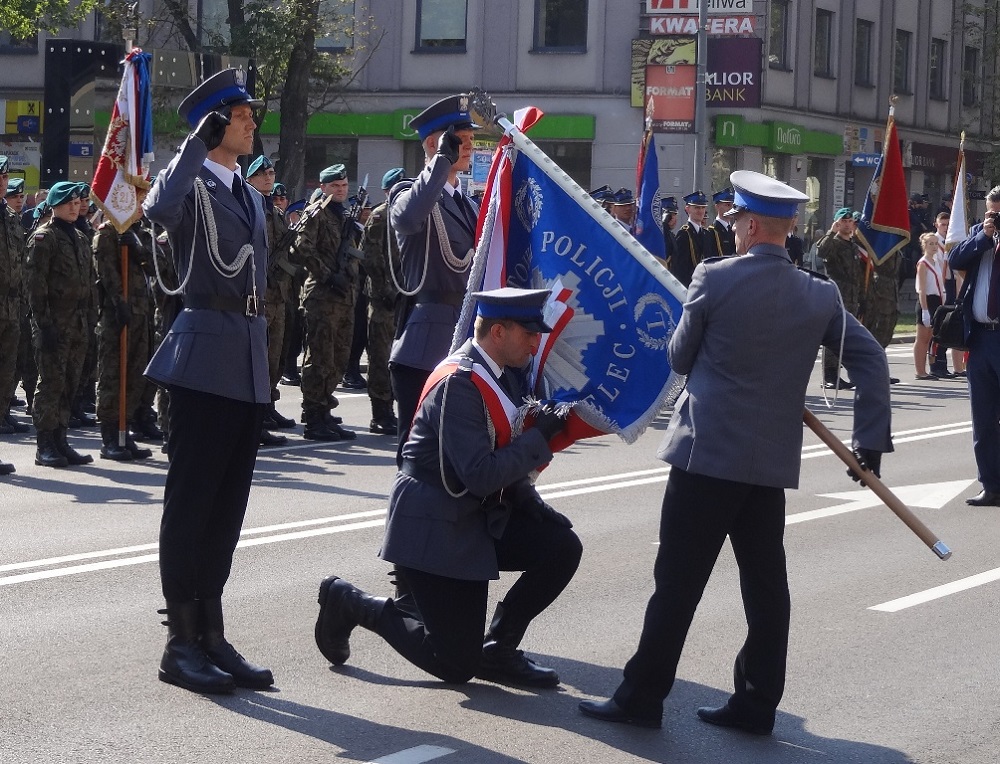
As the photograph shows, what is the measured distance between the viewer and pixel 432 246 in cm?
738

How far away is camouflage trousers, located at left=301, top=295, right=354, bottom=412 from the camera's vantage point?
45.7 feet

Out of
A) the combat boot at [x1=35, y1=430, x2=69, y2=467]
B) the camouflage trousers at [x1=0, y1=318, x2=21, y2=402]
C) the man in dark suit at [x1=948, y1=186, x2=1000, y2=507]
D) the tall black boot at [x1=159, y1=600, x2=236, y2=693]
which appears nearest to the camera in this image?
the tall black boot at [x1=159, y1=600, x2=236, y2=693]

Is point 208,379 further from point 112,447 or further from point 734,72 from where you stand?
point 734,72

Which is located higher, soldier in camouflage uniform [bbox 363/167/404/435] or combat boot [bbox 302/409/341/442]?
soldier in camouflage uniform [bbox 363/167/404/435]

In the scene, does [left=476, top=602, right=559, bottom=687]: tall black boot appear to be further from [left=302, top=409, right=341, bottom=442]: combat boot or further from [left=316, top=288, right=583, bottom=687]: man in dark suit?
[left=302, top=409, right=341, bottom=442]: combat boot

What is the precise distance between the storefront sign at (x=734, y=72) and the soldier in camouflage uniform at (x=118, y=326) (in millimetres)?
25386

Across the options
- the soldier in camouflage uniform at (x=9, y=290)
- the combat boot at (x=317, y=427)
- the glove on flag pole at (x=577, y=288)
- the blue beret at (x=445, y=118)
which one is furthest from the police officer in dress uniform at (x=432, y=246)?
the combat boot at (x=317, y=427)

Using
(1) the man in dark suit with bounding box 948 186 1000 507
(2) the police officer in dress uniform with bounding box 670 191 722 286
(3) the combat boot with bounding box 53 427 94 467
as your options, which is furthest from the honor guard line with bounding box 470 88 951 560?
(2) the police officer in dress uniform with bounding box 670 191 722 286

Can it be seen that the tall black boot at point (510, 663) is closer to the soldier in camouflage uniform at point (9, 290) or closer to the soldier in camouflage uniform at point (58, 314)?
the soldier in camouflage uniform at point (58, 314)

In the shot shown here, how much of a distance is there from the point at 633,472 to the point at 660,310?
19.7 ft

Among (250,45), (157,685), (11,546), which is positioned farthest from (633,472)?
(250,45)

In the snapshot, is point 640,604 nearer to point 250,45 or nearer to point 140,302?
point 140,302

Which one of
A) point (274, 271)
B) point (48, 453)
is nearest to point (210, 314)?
point (48, 453)

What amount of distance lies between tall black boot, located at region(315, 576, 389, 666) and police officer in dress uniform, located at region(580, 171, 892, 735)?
3.23 feet
